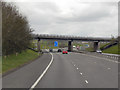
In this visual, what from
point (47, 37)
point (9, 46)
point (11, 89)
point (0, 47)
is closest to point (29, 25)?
point (9, 46)

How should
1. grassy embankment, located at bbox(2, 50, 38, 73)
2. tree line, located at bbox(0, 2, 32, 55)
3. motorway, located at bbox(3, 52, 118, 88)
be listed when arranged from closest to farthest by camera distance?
motorway, located at bbox(3, 52, 118, 88) → grassy embankment, located at bbox(2, 50, 38, 73) → tree line, located at bbox(0, 2, 32, 55)

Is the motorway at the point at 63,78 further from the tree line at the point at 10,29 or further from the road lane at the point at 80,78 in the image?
the tree line at the point at 10,29

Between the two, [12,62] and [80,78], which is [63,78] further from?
[12,62]

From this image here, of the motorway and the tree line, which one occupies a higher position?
the tree line

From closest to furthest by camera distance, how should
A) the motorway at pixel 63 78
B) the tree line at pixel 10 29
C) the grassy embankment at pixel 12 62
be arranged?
Answer: the motorway at pixel 63 78
the grassy embankment at pixel 12 62
the tree line at pixel 10 29

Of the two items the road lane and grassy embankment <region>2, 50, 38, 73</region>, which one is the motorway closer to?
the road lane

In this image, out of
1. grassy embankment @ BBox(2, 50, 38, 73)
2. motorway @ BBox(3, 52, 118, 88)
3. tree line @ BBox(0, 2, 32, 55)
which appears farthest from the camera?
tree line @ BBox(0, 2, 32, 55)

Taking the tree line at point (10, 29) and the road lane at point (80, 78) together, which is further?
the tree line at point (10, 29)

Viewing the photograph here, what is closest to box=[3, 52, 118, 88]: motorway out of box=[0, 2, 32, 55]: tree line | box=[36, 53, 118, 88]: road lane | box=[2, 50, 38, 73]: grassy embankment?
box=[36, 53, 118, 88]: road lane

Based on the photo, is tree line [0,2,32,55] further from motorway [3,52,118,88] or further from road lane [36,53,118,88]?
road lane [36,53,118,88]

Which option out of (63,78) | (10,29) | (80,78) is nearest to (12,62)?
(10,29)

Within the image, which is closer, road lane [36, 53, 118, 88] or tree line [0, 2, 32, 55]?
road lane [36, 53, 118, 88]

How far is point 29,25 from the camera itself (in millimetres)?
53812

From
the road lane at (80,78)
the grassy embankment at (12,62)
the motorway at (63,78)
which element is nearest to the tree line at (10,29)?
the grassy embankment at (12,62)
